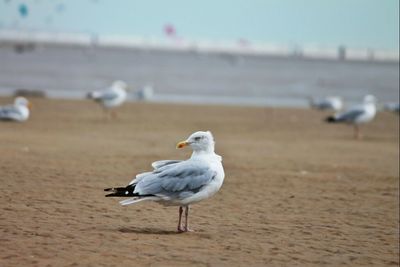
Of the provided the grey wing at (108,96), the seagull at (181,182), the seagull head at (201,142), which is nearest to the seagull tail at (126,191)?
the seagull at (181,182)

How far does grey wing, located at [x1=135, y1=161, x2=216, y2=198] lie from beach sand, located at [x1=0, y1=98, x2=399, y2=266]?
1.11 feet

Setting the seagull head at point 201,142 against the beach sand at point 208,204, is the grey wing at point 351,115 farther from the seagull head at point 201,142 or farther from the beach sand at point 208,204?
the seagull head at point 201,142

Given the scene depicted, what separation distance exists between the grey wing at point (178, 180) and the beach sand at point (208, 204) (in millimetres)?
339

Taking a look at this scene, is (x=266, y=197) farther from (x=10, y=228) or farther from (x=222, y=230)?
(x=10, y=228)

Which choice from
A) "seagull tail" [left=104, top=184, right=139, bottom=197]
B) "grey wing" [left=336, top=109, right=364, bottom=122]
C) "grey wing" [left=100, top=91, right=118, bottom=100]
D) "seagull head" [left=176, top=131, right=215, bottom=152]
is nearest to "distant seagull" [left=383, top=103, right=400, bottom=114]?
"grey wing" [left=336, top=109, right=364, bottom=122]

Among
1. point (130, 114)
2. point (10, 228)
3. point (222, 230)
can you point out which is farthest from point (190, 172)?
point (130, 114)

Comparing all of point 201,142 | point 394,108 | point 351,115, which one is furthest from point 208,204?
point 394,108

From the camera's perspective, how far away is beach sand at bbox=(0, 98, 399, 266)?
6770 mm

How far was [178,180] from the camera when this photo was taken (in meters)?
7.46

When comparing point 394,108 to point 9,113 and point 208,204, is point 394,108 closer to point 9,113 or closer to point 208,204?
point 9,113

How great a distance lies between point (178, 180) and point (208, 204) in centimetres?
192

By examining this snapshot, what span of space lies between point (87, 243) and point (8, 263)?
34.9 inches

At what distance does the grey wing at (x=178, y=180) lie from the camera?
24.2 feet

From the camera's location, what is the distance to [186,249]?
686cm
